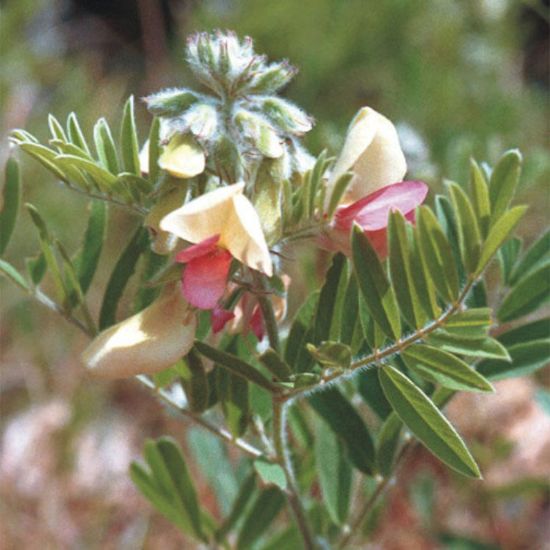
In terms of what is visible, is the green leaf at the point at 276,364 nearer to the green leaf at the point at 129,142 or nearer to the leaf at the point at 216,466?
the green leaf at the point at 129,142

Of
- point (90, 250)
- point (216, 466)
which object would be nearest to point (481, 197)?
point (90, 250)

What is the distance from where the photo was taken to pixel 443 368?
70 cm

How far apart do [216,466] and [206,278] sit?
569mm

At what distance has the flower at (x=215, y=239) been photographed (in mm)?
622

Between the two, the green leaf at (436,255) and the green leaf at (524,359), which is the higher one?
the green leaf at (436,255)

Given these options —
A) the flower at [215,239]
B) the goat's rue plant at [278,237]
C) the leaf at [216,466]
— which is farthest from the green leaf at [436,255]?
the leaf at [216,466]

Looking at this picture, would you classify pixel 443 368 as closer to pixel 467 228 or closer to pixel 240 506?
pixel 467 228

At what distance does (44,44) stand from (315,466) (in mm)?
2392

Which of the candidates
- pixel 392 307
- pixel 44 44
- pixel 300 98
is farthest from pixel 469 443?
pixel 44 44

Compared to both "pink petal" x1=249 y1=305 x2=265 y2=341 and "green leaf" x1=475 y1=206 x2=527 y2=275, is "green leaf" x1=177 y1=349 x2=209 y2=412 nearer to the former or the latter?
"pink petal" x1=249 y1=305 x2=265 y2=341

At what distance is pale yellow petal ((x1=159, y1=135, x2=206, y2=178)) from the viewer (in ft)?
2.09

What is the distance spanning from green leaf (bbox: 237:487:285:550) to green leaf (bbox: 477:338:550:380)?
294mm

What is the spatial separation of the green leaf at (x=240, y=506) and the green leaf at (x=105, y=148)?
44 centimetres

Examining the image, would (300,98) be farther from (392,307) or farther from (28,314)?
(392,307)
